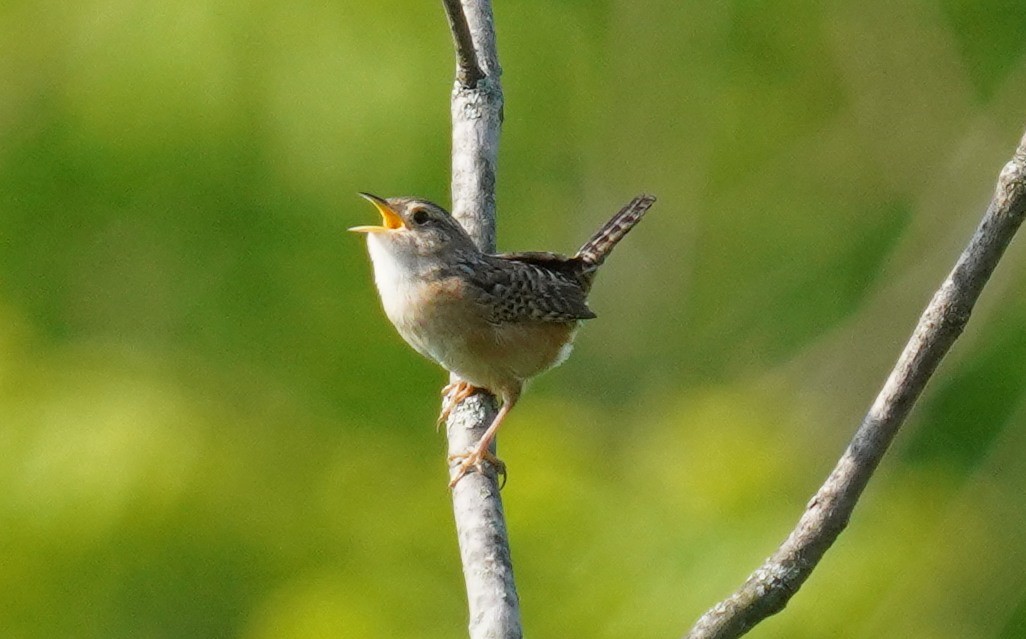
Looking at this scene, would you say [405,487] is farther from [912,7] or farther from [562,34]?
[912,7]

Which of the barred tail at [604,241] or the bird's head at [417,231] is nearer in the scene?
the bird's head at [417,231]

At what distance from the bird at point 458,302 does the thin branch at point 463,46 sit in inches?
14.2

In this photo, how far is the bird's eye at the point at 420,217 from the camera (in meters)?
3.96

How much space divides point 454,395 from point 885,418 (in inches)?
78.6

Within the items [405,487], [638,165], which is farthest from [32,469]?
[638,165]

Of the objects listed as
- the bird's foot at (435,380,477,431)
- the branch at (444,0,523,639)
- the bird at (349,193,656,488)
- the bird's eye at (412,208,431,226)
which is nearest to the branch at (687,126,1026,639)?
the branch at (444,0,523,639)

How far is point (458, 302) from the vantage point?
3969 millimetres

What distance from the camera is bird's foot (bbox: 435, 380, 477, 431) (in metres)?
3.98

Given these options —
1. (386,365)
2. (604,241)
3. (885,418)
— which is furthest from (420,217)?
(885,418)

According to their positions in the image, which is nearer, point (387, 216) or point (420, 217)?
point (420, 217)

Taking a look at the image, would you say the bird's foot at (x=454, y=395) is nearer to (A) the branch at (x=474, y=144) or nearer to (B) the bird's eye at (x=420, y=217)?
(A) the branch at (x=474, y=144)

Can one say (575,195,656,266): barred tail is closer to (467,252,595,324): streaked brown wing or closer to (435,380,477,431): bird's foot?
(467,252,595,324): streaked brown wing

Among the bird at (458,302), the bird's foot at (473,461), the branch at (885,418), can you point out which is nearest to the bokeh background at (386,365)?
the bird at (458,302)

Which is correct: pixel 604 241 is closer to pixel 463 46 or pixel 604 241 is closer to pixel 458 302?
pixel 458 302
